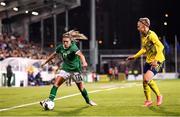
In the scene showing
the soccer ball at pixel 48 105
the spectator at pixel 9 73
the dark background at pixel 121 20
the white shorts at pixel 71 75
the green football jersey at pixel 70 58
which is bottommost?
the spectator at pixel 9 73

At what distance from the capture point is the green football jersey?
1390 centimetres

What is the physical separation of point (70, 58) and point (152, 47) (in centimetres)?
217

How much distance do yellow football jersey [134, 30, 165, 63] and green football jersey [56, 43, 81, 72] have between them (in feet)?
5.99

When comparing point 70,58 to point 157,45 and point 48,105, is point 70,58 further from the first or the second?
point 157,45

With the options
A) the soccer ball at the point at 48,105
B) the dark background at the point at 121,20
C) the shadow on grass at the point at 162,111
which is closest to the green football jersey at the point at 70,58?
the soccer ball at the point at 48,105

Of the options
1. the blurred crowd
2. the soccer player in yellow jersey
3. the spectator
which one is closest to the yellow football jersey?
the soccer player in yellow jersey

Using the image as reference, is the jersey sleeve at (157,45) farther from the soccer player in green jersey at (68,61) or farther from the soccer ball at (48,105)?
the soccer ball at (48,105)

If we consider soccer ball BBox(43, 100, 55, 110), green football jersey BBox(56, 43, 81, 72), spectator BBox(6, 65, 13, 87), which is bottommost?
spectator BBox(6, 65, 13, 87)

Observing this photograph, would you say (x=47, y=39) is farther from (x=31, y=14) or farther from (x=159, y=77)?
(x=159, y=77)

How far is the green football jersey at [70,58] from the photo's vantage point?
45.6 feet

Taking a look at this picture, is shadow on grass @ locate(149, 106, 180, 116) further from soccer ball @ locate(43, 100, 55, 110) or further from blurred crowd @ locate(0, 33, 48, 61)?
blurred crowd @ locate(0, 33, 48, 61)

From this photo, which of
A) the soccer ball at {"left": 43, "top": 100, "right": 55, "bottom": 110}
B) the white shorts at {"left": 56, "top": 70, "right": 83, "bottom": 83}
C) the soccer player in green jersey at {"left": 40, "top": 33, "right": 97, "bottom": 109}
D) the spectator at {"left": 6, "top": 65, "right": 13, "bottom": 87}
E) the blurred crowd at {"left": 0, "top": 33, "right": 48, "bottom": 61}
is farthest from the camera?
the blurred crowd at {"left": 0, "top": 33, "right": 48, "bottom": 61}

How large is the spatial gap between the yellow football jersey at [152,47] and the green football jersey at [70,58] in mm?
1826

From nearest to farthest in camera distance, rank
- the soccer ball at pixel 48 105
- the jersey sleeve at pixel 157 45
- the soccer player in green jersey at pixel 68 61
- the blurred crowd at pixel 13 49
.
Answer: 1. the soccer ball at pixel 48 105
2. the soccer player in green jersey at pixel 68 61
3. the jersey sleeve at pixel 157 45
4. the blurred crowd at pixel 13 49
